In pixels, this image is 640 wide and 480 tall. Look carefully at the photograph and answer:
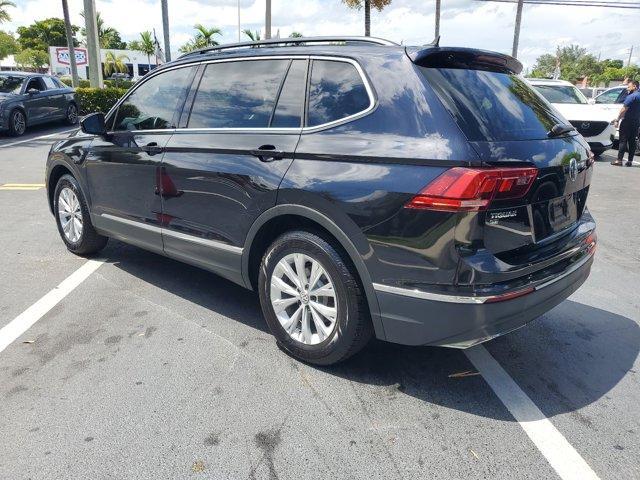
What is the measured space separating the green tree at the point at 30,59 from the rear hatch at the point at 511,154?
73824mm

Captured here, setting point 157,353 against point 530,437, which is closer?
point 530,437

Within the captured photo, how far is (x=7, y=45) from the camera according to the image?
214 feet

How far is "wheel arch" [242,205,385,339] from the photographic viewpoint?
2783 millimetres

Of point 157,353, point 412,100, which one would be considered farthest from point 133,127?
point 412,100

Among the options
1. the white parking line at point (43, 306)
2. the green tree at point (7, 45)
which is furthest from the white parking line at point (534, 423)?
the green tree at point (7, 45)

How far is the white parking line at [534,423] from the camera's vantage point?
2.38m

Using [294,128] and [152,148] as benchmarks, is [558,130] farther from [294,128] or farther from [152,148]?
[152,148]

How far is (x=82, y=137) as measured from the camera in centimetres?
484

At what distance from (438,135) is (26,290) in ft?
11.9

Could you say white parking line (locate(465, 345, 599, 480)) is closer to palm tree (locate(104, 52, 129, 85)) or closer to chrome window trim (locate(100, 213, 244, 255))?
chrome window trim (locate(100, 213, 244, 255))

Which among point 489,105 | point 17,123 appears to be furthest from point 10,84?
point 489,105

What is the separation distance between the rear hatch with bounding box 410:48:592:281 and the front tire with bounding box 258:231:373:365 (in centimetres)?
70

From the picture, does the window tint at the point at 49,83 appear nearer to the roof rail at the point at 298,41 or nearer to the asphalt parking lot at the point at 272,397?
the asphalt parking lot at the point at 272,397

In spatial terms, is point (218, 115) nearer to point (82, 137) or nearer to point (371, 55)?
point (371, 55)
